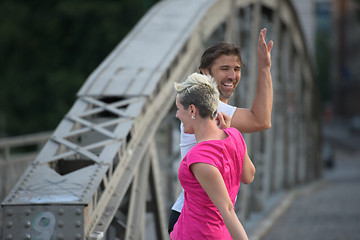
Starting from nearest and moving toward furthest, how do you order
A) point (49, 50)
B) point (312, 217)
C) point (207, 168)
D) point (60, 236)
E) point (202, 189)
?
1. point (207, 168)
2. point (202, 189)
3. point (60, 236)
4. point (312, 217)
5. point (49, 50)

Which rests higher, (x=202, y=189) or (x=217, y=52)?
(x=217, y=52)

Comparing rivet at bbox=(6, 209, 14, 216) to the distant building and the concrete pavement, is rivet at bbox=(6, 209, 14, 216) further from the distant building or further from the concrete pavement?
the distant building

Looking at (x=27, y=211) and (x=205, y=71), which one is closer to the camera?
(x=205, y=71)

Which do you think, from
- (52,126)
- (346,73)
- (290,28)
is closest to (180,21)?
(290,28)

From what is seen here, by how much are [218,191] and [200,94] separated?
420mm

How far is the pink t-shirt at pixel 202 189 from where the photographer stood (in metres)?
2.94

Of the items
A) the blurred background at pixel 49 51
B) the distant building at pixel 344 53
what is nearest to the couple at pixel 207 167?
the blurred background at pixel 49 51

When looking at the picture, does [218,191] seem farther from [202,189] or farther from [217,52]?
[217,52]

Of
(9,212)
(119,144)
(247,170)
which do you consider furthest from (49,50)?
(247,170)

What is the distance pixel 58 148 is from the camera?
4.79 metres

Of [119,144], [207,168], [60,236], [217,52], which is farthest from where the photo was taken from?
[119,144]

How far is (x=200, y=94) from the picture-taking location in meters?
2.93

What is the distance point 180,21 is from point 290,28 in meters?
8.18

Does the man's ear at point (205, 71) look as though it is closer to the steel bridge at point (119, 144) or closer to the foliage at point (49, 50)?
the steel bridge at point (119, 144)
